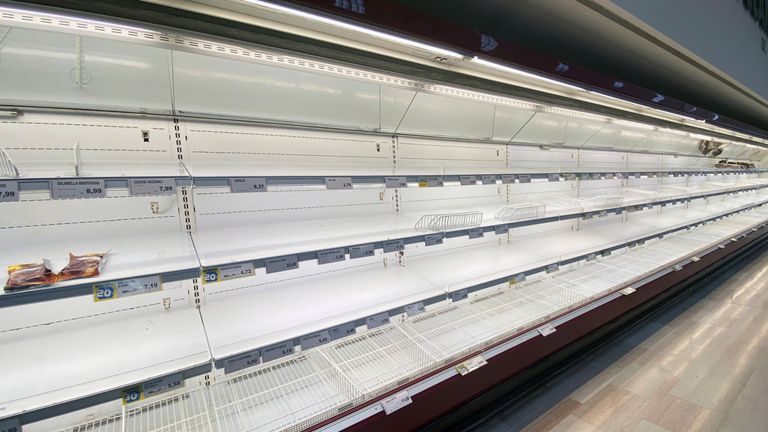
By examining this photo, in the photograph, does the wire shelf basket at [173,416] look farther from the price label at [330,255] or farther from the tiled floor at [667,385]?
the tiled floor at [667,385]

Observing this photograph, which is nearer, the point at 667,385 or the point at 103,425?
the point at 103,425

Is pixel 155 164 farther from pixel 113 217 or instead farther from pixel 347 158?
pixel 347 158

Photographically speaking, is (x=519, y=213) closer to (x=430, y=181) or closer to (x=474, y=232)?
(x=474, y=232)

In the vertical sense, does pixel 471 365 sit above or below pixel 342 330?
below

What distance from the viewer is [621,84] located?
68.3 inches

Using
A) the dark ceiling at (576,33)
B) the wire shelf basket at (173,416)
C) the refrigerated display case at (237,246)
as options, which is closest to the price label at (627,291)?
the refrigerated display case at (237,246)

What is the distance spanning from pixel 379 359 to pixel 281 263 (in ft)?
2.37

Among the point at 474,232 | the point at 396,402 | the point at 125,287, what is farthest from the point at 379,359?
the point at 125,287

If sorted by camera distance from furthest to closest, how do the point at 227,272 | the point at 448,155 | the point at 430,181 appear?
the point at 448,155, the point at 430,181, the point at 227,272

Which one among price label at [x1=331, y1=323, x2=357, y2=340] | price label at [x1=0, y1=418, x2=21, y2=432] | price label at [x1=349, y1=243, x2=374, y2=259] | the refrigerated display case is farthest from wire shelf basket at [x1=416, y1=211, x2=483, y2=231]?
price label at [x1=0, y1=418, x2=21, y2=432]

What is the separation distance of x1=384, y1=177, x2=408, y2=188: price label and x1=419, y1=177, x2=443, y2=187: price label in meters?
0.10

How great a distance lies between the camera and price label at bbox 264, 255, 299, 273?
1.12 meters

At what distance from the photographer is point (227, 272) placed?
1.04 metres

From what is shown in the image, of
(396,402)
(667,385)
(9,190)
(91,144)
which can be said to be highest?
(91,144)
